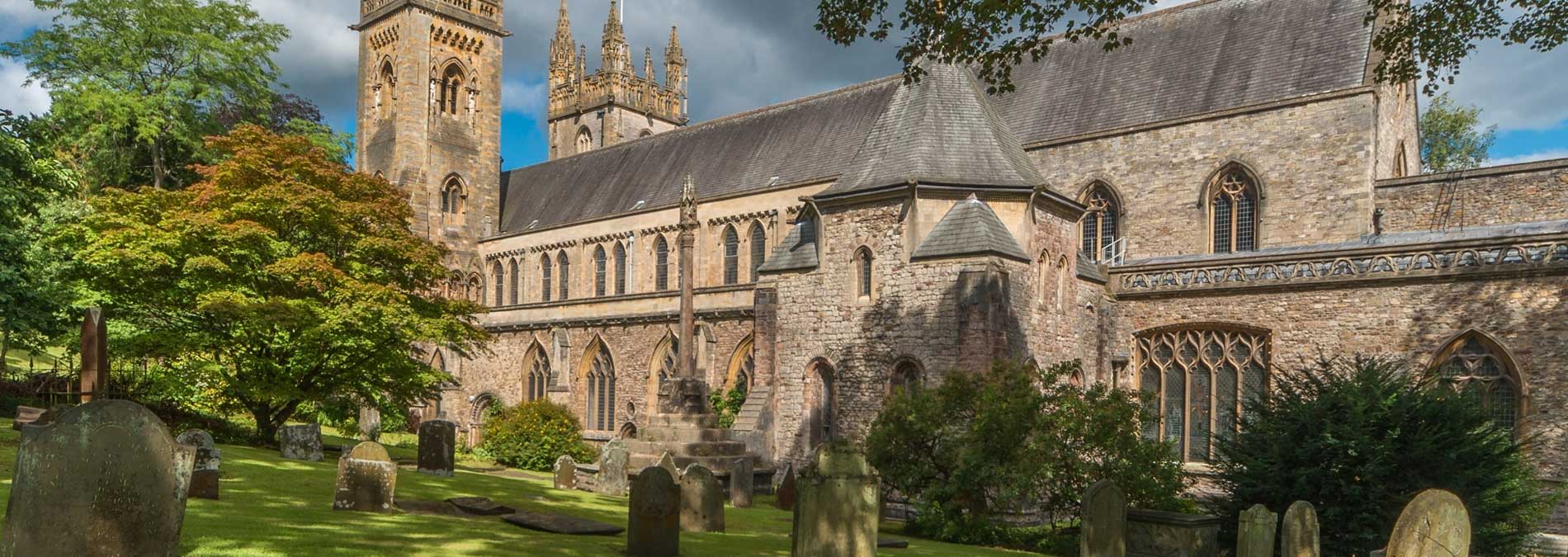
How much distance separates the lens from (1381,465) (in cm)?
1418

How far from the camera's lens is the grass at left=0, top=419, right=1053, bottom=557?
32.4ft

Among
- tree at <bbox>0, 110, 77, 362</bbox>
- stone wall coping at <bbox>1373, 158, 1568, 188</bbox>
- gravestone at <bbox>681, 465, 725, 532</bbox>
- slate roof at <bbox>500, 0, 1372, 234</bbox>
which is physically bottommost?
gravestone at <bbox>681, 465, 725, 532</bbox>

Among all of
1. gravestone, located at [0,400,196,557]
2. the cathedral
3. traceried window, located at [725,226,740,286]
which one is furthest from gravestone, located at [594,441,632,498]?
traceried window, located at [725,226,740,286]

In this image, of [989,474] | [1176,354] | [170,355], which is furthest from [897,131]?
[170,355]

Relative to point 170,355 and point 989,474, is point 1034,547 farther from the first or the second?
point 170,355

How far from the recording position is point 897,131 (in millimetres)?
23750

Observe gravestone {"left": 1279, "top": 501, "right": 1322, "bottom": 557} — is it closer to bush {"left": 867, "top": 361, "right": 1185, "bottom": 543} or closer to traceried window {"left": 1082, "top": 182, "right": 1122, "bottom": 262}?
bush {"left": 867, "top": 361, "right": 1185, "bottom": 543}

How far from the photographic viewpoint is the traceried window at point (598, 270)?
41562 mm

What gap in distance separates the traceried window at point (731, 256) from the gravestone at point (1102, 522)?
23996 mm

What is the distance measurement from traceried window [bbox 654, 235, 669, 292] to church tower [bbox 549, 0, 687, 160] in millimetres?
17461

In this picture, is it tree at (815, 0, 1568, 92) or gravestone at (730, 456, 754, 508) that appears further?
gravestone at (730, 456, 754, 508)

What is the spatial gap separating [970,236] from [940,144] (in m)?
2.80

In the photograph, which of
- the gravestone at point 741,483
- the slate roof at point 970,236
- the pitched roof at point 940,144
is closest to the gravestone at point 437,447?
the gravestone at point 741,483

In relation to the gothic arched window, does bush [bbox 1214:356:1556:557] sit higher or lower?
lower
